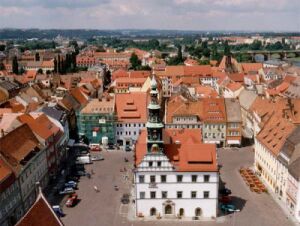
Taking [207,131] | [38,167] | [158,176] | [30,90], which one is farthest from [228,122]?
[30,90]

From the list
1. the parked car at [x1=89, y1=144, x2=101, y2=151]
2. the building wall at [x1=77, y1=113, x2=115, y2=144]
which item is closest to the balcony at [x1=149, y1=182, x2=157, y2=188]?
the parked car at [x1=89, y1=144, x2=101, y2=151]

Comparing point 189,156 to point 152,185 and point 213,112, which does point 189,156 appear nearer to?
point 152,185

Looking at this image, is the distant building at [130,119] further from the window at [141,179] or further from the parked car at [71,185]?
the window at [141,179]

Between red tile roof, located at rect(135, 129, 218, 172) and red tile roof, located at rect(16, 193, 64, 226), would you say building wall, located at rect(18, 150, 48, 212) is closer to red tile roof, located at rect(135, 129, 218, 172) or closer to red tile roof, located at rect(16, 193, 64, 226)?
red tile roof, located at rect(135, 129, 218, 172)

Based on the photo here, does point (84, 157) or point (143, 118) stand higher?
point (143, 118)

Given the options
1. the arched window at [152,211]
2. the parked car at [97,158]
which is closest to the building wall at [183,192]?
the arched window at [152,211]

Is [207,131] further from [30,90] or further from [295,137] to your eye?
[30,90]
